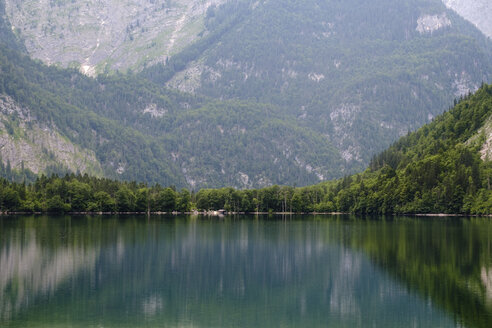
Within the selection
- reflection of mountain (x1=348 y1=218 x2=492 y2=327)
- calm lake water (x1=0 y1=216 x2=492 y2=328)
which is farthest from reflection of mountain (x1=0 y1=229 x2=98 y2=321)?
reflection of mountain (x1=348 y1=218 x2=492 y2=327)

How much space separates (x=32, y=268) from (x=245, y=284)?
22589 millimetres

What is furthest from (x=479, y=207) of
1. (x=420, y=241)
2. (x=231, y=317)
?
(x=231, y=317)

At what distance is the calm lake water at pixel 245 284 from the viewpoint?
4144cm

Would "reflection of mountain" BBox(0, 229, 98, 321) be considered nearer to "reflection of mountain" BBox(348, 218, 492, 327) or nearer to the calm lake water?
the calm lake water

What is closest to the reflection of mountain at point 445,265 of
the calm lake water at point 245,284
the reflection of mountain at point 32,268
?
the calm lake water at point 245,284

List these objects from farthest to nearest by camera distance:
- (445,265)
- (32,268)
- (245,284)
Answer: (445,265) → (32,268) → (245,284)

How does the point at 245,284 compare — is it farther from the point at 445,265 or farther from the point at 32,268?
the point at 32,268

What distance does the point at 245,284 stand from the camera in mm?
53531

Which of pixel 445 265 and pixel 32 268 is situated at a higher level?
pixel 32 268

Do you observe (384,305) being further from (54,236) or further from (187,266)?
(54,236)

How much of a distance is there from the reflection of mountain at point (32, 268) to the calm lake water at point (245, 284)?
0.10 metres

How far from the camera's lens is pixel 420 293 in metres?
48.7

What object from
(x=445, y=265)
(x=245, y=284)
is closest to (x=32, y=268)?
(x=245, y=284)

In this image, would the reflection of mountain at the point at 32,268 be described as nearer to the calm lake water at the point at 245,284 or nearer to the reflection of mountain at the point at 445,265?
the calm lake water at the point at 245,284
